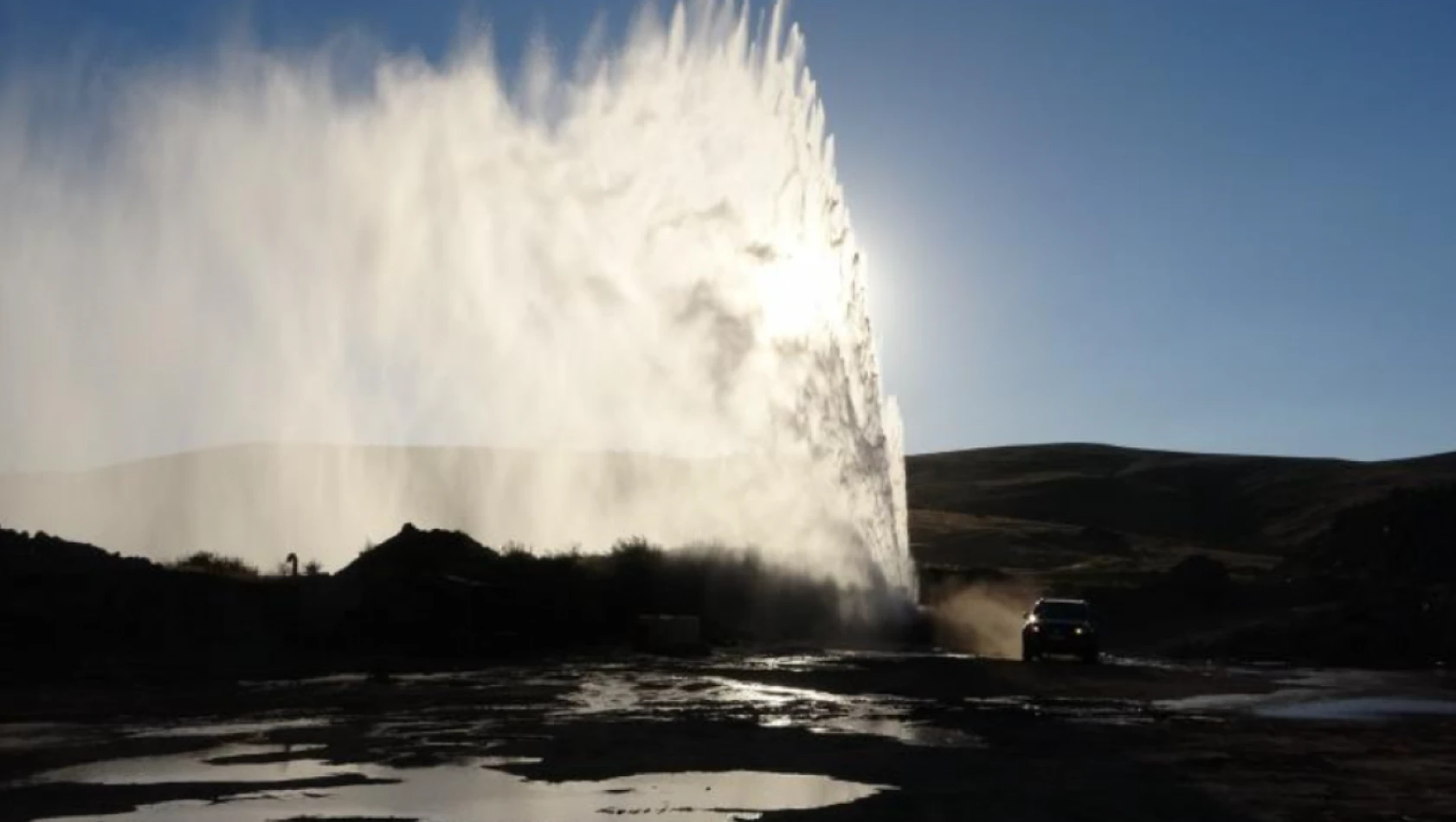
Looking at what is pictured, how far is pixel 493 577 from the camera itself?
183 ft

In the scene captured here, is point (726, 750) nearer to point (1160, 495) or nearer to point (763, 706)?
point (763, 706)

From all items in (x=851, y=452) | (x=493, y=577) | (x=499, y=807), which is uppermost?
(x=851, y=452)

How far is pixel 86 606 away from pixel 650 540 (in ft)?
103

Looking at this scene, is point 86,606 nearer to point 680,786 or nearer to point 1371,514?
point 680,786

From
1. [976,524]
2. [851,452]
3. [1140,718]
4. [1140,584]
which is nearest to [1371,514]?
[1140,584]

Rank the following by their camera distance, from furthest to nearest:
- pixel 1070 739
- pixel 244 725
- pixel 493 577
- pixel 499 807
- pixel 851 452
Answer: pixel 851 452, pixel 493 577, pixel 244 725, pixel 1070 739, pixel 499 807

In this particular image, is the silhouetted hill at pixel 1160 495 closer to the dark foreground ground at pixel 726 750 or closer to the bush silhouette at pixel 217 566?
the bush silhouette at pixel 217 566

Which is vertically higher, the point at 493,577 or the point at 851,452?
the point at 851,452

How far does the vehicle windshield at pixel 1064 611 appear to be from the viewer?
159 feet

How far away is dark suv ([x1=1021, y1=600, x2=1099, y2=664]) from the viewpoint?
47.9 m

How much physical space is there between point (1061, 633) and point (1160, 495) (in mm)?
121506

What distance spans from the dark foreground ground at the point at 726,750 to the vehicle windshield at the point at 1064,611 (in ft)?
33.5

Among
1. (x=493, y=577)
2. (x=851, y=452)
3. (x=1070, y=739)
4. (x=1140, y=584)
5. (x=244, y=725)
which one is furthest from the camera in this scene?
(x=1140, y=584)

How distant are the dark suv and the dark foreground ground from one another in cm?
959
